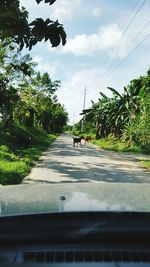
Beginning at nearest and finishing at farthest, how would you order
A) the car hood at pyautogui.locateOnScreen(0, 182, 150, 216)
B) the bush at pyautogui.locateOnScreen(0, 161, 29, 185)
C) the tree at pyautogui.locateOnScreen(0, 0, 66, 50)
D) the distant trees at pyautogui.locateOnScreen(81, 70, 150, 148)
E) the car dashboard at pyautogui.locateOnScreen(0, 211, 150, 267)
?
1. the car dashboard at pyautogui.locateOnScreen(0, 211, 150, 267)
2. the car hood at pyautogui.locateOnScreen(0, 182, 150, 216)
3. the tree at pyautogui.locateOnScreen(0, 0, 66, 50)
4. the bush at pyautogui.locateOnScreen(0, 161, 29, 185)
5. the distant trees at pyautogui.locateOnScreen(81, 70, 150, 148)

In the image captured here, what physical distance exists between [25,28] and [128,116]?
3239cm

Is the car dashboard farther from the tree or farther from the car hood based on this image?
the tree

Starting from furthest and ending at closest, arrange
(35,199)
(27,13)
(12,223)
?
1. (27,13)
2. (35,199)
3. (12,223)

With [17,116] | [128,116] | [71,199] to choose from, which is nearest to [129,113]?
[128,116]

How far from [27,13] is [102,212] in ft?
16.1

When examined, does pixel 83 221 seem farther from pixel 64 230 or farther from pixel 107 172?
pixel 107 172

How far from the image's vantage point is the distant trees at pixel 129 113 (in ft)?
98.2

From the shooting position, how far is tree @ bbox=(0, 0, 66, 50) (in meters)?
6.23

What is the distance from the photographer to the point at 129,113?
38219 mm

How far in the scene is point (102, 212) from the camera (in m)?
2.65

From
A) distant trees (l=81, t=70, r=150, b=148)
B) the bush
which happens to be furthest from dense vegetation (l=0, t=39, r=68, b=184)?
distant trees (l=81, t=70, r=150, b=148)

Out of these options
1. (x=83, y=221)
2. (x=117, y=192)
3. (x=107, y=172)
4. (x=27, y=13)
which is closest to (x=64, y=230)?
(x=83, y=221)

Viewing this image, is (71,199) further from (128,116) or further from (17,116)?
(17,116)

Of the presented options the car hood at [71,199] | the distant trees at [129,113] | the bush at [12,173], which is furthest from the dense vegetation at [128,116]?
the car hood at [71,199]
